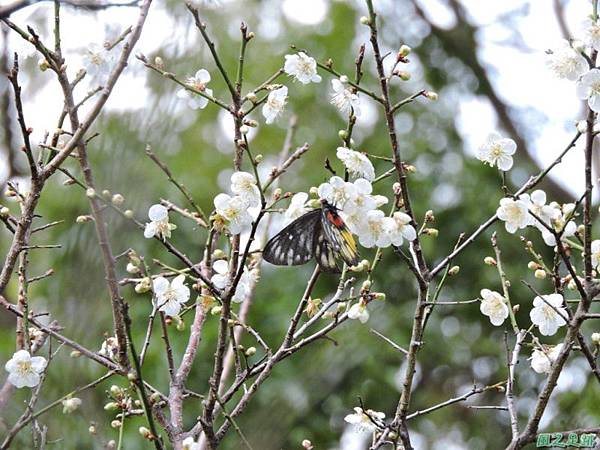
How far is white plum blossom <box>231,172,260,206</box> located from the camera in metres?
1.53

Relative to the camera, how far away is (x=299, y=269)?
3.87 meters

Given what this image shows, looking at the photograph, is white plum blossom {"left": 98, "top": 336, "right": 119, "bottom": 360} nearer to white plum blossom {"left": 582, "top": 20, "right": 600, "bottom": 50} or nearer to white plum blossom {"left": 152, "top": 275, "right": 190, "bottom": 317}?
white plum blossom {"left": 152, "top": 275, "right": 190, "bottom": 317}

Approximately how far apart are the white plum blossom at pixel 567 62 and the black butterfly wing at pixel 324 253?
57 cm

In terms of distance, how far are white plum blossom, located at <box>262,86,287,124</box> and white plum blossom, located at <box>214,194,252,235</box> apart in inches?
11.1

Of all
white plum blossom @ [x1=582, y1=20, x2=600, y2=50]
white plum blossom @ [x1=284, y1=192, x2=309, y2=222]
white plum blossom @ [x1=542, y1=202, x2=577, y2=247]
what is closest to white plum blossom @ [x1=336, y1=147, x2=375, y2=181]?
white plum blossom @ [x1=284, y1=192, x2=309, y2=222]

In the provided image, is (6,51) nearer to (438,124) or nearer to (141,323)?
(141,323)

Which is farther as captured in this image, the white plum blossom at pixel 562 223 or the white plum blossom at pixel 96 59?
the white plum blossom at pixel 96 59

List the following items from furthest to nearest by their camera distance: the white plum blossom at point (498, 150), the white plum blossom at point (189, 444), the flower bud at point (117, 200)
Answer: the white plum blossom at point (498, 150)
the white plum blossom at point (189, 444)
the flower bud at point (117, 200)

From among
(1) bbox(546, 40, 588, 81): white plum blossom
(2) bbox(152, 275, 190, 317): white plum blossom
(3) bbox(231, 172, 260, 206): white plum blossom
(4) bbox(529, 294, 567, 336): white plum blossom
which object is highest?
(1) bbox(546, 40, 588, 81): white plum blossom

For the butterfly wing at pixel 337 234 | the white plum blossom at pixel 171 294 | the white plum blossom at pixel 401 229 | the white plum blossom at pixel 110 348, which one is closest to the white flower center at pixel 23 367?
the white plum blossom at pixel 110 348

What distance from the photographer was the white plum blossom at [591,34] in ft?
5.07

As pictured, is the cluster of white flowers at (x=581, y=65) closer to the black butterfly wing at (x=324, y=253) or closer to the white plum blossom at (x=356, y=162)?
the white plum blossom at (x=356, y=162)

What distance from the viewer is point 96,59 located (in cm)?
171

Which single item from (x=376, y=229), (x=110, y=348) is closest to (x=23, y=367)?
(x=110, y=348)
